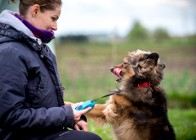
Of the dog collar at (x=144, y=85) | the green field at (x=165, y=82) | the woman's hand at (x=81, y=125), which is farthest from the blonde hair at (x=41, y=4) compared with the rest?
the green field at (x=165, y=82)

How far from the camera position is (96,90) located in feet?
41.6

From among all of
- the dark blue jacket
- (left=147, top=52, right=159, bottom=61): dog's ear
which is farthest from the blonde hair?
(left=147, top=52, right=159, bottom=61): dog's ear

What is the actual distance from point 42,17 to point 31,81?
0.56 meters

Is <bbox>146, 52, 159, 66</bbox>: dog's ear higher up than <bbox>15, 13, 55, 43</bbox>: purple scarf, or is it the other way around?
<bbox>15, 13, 55, 43</bbox>: purple scarf

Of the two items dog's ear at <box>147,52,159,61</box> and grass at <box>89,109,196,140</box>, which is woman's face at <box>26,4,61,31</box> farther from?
grass at <box>89,109,196,140</box>

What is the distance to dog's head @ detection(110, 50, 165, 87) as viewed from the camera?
513 cm

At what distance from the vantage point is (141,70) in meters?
5.20

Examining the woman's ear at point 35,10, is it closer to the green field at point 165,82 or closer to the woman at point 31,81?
the woman at point 31,81

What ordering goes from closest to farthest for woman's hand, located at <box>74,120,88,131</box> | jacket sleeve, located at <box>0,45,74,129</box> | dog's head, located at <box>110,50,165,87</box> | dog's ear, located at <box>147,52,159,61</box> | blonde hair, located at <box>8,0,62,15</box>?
A: jacket sleeve, located at <box>0,45,74,129</box> → blonde hair, located at <box>8,0,62,15</box> → woman's hand, located at <box>74,120,88,131</box> → dog's ear, located at <box>147,52,159,61</box> → dog's head, located at <box>110,50,165,87</box>

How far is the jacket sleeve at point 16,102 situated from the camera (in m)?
3.13

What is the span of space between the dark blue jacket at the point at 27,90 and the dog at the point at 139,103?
1558 mm

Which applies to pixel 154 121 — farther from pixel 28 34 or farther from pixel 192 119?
pixel 192 119

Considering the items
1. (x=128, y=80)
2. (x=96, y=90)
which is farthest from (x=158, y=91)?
(x=96, y=90)

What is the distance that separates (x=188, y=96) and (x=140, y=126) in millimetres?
6681
